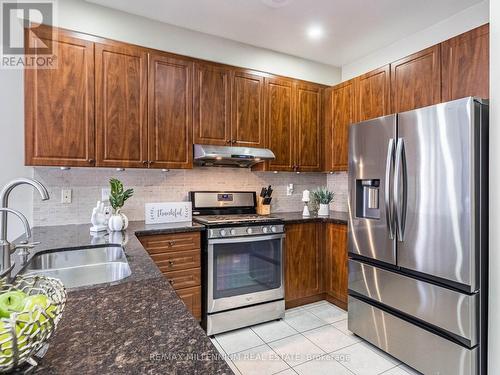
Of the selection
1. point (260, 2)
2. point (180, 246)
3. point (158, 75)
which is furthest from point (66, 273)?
point (260, 2)

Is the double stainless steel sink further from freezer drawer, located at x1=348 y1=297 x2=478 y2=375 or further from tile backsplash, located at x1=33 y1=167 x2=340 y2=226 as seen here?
freezer drawer, located at x1=348 y1=297 x2=478 y2=375

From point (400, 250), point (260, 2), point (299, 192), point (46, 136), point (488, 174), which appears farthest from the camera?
point (299, 192)

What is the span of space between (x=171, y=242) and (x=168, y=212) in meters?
0.41

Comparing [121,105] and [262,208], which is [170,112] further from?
[262,208]

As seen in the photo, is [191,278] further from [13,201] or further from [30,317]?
[30,317]

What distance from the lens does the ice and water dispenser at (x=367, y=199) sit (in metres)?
2.32

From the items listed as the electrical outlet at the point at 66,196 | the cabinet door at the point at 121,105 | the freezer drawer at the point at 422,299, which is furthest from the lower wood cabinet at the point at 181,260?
the freezer drawer at the point at 422,299

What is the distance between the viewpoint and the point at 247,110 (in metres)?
3.02

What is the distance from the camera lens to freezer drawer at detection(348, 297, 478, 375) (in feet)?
5.76

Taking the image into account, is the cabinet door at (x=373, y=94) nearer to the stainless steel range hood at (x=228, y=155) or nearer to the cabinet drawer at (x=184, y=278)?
the stainless steel range hood at (x=228, y=155)

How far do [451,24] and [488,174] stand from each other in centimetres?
167

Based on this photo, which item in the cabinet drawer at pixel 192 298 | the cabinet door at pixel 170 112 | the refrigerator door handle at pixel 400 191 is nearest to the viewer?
the refrigerator door handle at pixel 400 191

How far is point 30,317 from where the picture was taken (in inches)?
20.9

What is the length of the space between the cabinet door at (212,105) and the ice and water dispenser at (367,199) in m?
1.36
